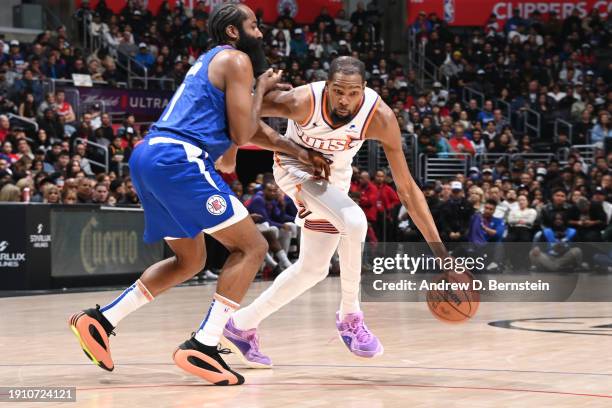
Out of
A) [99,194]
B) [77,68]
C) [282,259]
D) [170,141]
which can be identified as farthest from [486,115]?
[170,141]

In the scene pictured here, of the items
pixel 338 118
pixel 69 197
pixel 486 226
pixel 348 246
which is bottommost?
pixel 486 226

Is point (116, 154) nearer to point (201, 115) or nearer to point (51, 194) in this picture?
point (51, 194)

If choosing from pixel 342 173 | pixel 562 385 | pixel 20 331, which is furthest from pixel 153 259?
pixel 562 385

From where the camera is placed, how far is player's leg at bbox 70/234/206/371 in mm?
6066

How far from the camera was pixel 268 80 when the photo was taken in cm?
633

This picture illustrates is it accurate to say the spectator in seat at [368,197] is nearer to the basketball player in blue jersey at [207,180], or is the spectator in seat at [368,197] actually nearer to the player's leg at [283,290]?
the player's leg at [283,290]

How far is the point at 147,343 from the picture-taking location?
8.07m

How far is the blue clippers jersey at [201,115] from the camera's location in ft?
19.4

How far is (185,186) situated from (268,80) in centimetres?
95

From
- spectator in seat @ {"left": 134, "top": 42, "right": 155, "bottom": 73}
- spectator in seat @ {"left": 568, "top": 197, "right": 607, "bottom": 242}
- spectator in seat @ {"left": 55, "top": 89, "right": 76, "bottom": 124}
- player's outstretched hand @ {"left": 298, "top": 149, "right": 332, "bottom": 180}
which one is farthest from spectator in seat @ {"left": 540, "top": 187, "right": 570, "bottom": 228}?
player's outstretched hand @ {"left": 298, "top": 149, "right": 332, "bottom": 180}

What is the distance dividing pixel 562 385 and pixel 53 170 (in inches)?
500

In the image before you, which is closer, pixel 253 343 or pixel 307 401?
pixel 307 401

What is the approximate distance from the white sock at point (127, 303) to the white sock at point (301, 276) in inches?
28.5

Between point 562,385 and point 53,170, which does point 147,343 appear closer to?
point 562,385
